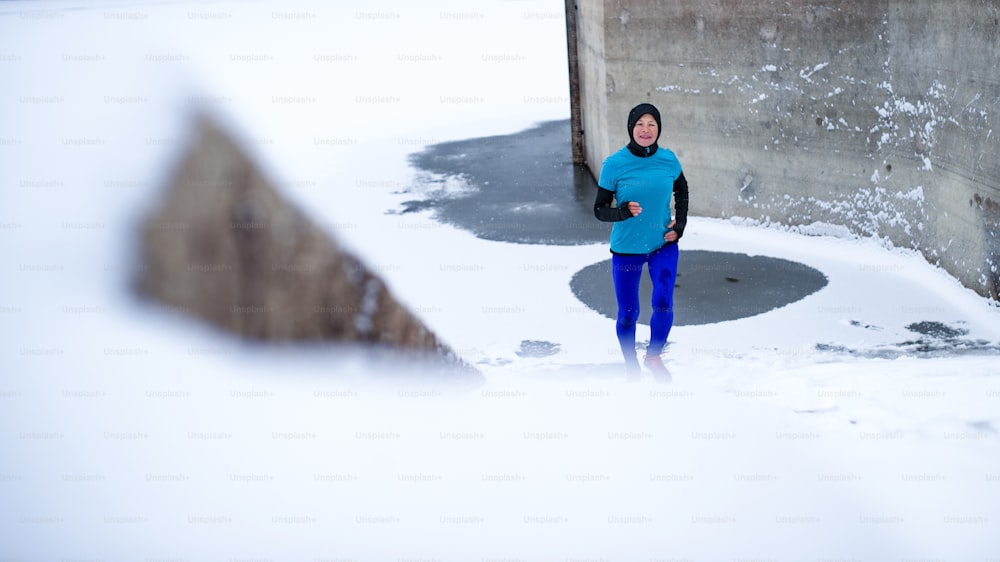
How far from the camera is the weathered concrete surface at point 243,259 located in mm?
1782

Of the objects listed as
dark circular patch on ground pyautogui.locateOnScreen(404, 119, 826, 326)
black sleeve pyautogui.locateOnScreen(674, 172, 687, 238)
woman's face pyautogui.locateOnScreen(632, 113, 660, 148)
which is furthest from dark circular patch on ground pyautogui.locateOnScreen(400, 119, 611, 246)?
woman's face pyautogui.locateOnScreen(632, 113, 660, 148)

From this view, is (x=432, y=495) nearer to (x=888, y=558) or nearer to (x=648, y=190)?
(x=888, y=558)

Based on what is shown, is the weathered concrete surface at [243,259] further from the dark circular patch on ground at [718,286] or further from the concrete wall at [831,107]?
the concrete wall at [831,107]

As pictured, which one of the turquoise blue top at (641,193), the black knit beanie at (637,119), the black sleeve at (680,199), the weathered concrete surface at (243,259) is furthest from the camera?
the black sleeve at (680,199)

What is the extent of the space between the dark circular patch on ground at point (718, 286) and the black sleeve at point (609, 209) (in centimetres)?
237

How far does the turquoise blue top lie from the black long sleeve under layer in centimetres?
5

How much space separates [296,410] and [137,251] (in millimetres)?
1037

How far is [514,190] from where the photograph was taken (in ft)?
41.7

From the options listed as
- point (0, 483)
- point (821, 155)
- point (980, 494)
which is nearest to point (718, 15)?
point (821, 155)

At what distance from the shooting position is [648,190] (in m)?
5.36

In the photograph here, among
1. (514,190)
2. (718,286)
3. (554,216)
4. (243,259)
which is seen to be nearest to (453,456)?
(243,259)

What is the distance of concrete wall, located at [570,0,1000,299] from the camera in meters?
7.12

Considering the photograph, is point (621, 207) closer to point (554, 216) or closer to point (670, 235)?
point (670, 235)

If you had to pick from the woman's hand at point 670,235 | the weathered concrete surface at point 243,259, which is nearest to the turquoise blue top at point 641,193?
the woman's hand at point 670,235
